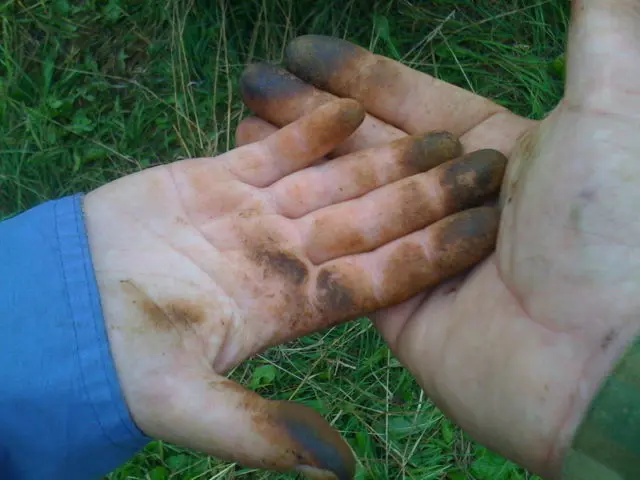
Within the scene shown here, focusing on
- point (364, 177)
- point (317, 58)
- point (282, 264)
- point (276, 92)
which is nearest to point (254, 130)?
point (276, 92)

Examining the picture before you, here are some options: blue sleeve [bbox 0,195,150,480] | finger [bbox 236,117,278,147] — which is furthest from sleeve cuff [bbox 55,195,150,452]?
finger [bbox 236,117,278,147]

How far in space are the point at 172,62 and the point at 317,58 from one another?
855 millimetres

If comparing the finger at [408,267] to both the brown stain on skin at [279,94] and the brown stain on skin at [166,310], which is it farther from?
the brown stain on skin at [279,94]

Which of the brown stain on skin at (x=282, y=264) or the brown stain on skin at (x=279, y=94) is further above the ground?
the brown stain on skin at (x=279, y=94)

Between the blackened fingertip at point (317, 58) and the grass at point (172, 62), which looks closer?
the blackened fingertip at point (317, 58)

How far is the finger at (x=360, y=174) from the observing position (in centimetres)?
151

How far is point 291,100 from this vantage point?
1649 millimetres

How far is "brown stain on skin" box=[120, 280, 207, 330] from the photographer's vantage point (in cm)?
125

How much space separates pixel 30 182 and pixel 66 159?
14 centimetres

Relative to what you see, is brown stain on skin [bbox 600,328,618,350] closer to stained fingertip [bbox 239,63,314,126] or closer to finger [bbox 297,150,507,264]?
finger [bbox 297,150,507,264]

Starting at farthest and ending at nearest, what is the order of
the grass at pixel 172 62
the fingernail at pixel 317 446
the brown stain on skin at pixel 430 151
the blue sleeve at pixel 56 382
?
the grass at pixel 172 62
the brown stain on skin at pixel 430 151
the blue sleeve at pixel 56 382
the fingernail at pixel 317 446

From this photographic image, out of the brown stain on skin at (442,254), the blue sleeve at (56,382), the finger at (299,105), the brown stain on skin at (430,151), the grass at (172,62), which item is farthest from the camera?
the grass at (172,62)

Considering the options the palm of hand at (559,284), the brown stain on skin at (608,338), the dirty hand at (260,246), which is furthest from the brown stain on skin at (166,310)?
the brown stain on skin at (608,338)

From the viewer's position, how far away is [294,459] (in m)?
1.08
